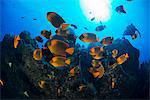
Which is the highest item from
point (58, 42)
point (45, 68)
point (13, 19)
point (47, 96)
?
point (13, 19)

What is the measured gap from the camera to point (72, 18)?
5176mm

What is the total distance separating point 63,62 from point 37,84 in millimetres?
489

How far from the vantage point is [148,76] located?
5.24 metres

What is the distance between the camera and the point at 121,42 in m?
5.18

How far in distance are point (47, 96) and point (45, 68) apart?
404mm

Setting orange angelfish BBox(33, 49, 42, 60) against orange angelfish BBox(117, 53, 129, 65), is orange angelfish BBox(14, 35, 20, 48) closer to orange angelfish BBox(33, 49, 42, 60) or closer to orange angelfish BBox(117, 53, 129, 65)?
orange angelfish BBox(33, 49, 42, 60)

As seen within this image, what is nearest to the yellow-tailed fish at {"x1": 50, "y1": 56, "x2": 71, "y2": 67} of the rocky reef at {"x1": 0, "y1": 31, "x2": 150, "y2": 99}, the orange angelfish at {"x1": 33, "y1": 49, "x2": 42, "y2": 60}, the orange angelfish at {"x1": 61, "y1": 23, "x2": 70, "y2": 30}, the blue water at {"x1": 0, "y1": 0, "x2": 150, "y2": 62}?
the rocky reef at {"x1": 0, "y1": 31, "x2": 150, "y2": 99}

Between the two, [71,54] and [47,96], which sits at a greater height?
[71,54]

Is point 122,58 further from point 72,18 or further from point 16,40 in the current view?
point 16,40

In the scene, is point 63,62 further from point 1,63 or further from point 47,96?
point 1,63

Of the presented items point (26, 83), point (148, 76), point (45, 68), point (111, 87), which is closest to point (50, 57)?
point (45, 68)

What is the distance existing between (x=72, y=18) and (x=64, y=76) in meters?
0.83

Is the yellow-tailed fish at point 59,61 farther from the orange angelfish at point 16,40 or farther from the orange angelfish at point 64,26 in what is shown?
the orange angelfish at point 16,40

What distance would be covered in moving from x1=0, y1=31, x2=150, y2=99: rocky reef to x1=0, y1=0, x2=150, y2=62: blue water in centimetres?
11
